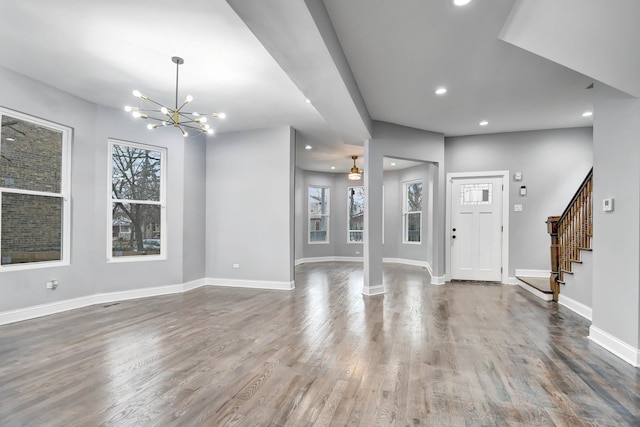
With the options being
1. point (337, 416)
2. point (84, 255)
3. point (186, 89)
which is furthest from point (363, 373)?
point (84, 255)

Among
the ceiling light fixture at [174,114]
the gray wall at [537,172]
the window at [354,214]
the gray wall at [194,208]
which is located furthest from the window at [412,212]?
the ceiling light fixture at [174,114]

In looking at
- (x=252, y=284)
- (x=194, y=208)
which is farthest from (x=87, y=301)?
(x=252, y=284)

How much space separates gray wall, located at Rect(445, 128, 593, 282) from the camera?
5.89m

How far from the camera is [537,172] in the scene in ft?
19.9

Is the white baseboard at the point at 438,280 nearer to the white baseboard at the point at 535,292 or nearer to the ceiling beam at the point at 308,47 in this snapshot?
the white baseboard at the point at 535,292

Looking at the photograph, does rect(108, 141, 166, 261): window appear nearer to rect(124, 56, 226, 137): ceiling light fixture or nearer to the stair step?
rect(124, 56, 226, 137): ceiling light fixture

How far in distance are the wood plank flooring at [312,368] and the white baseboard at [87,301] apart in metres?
0.17

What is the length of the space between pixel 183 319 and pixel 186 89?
116 inches

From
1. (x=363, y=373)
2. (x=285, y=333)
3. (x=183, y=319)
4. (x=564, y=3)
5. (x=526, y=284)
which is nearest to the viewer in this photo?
(x=564, y=3)

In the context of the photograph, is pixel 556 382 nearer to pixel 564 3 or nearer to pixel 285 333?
pixel 285 333

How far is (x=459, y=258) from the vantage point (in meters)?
6.53

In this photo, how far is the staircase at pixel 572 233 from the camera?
3977 millimetres

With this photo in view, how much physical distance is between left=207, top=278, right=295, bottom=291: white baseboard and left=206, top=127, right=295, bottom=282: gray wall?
0.23 feet

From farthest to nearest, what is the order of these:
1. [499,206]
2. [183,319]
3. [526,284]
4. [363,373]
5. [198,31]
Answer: [499,206], [526,284], [183,319], [198,31], [363,373]
